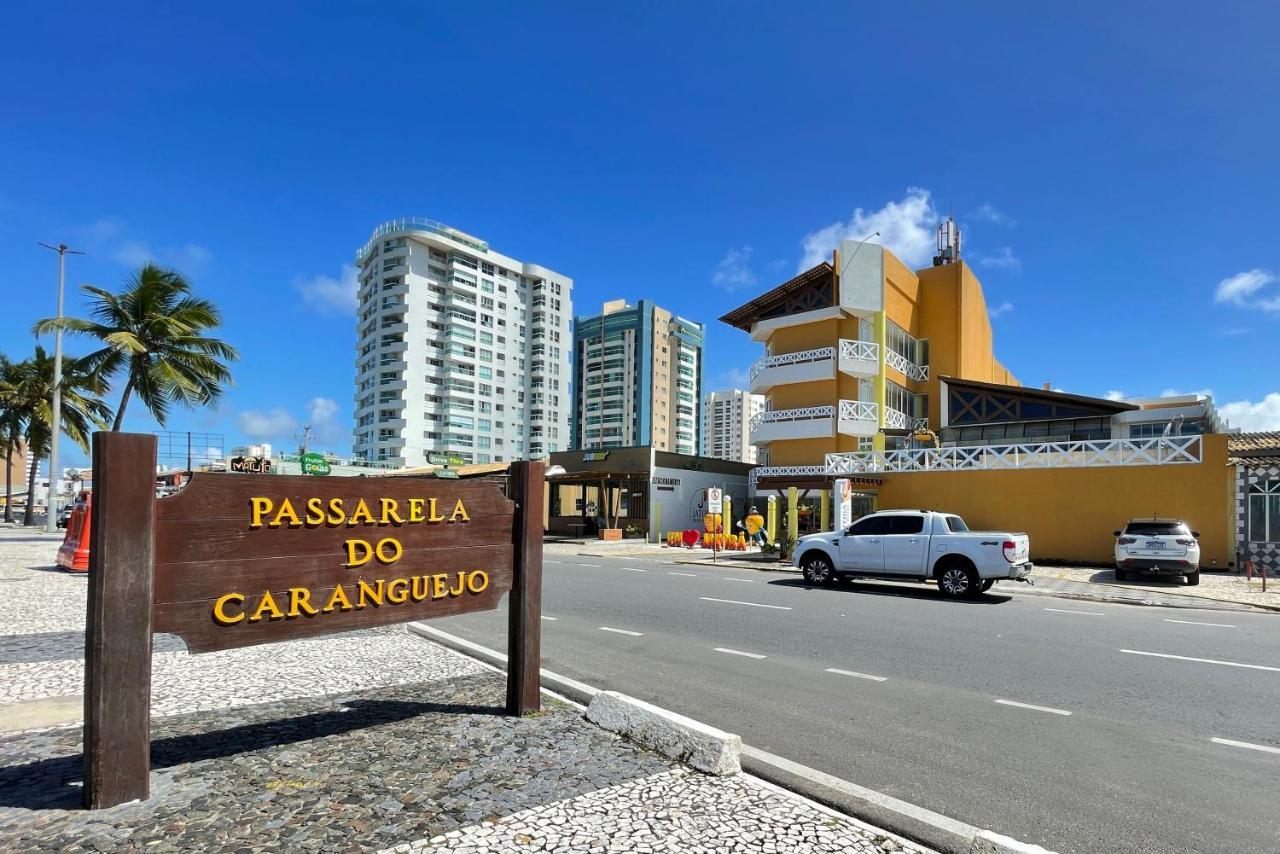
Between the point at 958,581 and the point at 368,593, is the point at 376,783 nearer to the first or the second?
the point at 368,593

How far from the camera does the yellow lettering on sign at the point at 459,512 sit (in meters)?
5.55

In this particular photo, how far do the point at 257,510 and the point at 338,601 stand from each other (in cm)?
86

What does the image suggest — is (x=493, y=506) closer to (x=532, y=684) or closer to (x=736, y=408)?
(x=532, y=684)

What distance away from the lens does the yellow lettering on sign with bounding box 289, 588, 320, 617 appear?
4.64 metres

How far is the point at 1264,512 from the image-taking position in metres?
19.0

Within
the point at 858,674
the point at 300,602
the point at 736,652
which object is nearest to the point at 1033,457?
the point at 736,652

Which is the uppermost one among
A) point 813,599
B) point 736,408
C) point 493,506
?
point 736,408

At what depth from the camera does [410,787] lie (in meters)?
4.18

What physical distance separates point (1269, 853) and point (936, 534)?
11.3 m

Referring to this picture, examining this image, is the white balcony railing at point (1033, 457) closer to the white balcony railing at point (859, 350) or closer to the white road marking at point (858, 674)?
the white balcony railing at point (859, 350)

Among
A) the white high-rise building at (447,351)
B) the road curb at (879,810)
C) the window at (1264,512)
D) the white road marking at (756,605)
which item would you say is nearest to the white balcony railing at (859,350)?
the window at (1264,512)

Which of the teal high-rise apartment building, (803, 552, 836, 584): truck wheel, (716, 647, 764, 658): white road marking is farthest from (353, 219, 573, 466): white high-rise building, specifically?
(716, 647, 764, 658): white road marking

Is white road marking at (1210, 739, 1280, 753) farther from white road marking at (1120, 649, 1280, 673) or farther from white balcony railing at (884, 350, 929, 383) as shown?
white balcony railing at (884, 350, 929, 383)

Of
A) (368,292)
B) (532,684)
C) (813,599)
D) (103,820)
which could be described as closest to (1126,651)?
(813,599)
